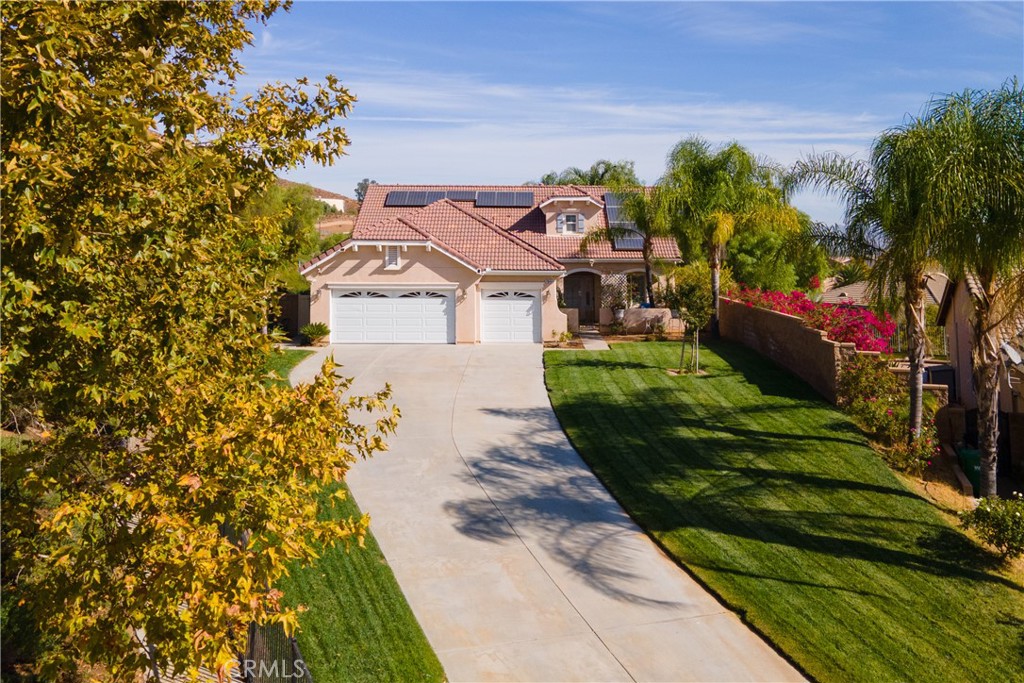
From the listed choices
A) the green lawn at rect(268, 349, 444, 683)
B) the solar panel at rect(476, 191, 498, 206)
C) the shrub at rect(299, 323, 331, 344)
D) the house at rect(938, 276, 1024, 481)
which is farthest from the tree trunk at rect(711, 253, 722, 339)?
the green lawn at rect(268, 349, 444, 683)

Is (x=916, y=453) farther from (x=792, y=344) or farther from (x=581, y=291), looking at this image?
(x=581, y=291)

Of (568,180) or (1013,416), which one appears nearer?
(1013,416)

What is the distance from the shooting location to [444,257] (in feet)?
95.2

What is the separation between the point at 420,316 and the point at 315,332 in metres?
3.74

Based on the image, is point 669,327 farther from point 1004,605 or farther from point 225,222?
point 225,222

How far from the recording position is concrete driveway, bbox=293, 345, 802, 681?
9.80 meters

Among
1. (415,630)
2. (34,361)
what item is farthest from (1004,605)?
(34,361)

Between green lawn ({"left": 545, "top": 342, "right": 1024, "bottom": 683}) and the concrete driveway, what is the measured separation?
1.87 ft

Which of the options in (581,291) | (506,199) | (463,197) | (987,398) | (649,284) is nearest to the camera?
(987,398)

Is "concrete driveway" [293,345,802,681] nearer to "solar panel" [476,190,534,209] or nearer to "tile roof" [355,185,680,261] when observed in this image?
"tile roof" [355,185,680,261]

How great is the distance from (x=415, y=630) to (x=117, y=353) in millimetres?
5613

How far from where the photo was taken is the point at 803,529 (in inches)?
525

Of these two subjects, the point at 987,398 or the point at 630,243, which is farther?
the point at 630,243

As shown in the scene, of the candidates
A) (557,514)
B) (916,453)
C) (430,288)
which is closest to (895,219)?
(916,453)
